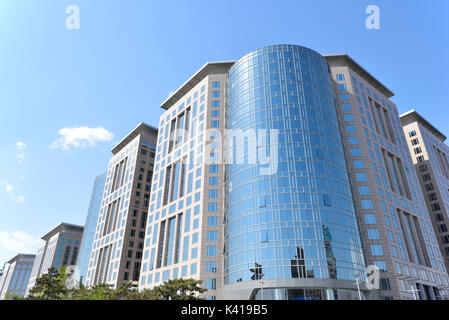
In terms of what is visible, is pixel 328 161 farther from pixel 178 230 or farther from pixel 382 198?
pixel 178 230

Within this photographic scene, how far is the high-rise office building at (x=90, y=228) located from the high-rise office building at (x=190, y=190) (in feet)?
177

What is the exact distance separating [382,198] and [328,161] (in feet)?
65.9

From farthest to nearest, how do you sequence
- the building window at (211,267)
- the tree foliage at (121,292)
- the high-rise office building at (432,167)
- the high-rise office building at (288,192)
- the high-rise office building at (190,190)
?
the high-rise office building at (432,167)
the high-rise office building at (190,190)
the building window at (211,267)
the high-rise office building at (288,192)
the tree foliage at (121,292)

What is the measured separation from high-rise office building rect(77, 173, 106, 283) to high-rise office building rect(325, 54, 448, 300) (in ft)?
340

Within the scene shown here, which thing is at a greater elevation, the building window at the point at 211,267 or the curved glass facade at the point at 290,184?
the curved glass facade at the point at 290,184

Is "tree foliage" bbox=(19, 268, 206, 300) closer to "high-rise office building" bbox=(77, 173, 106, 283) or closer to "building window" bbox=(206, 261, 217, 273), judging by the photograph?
"building window" bbox=(206, 261, 217, 273)

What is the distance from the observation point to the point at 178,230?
3285 inches

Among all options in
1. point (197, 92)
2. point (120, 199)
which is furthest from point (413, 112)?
point (120, 199)

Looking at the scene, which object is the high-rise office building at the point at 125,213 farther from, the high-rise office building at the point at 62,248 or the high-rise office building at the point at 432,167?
the high-rise office building at the point at 432,167

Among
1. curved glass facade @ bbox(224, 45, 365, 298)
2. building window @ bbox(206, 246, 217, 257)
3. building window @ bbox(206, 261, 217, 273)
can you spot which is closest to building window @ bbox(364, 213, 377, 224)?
curved glass facade @ bbox(224, 45, 365, 298)

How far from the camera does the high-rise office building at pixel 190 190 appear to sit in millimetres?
73438

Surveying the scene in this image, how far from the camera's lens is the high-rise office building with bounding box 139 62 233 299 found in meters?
73.4

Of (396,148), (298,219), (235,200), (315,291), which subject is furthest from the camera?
(396,148)

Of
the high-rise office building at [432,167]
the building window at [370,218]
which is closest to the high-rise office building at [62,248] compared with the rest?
the building window at [370,218]
